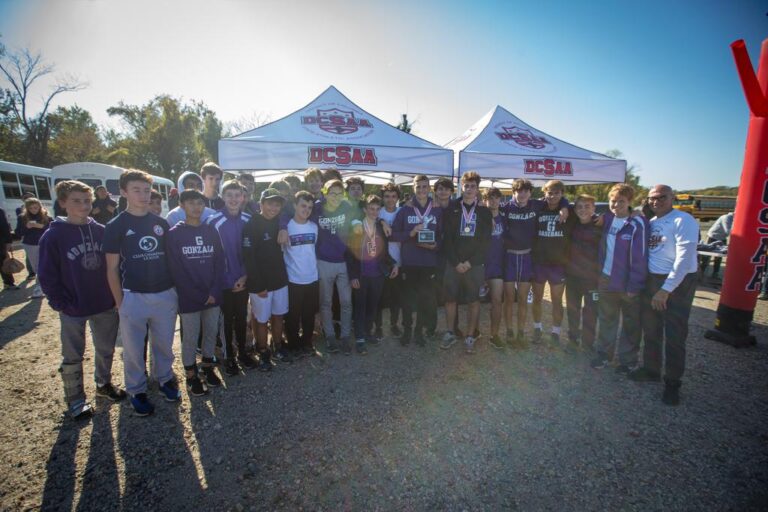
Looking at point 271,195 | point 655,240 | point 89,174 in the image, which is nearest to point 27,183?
point 89,174

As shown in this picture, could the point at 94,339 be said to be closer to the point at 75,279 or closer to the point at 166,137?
the point at 75,279

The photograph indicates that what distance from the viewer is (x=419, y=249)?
4.23m

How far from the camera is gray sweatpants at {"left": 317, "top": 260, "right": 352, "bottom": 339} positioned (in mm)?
3967


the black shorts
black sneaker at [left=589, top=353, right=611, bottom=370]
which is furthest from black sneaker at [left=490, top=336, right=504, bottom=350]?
black sneaker at [left=589, top=353, right=611, bottom=370]

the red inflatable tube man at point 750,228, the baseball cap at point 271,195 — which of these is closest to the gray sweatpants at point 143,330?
the baseball cap at point 271,195

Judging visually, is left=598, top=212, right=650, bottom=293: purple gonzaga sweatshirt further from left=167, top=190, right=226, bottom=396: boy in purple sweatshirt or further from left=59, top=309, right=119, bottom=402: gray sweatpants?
left=59, top=309, right=119, bottom=402: gray sweatpants

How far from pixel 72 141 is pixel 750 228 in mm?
43945

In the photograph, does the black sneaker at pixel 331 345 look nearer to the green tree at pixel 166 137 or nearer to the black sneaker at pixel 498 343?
the black sneaker at pixel 498 343

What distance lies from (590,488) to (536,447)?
430 millimetres

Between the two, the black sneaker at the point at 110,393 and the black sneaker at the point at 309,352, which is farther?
the black sneaker at the point at 309,352

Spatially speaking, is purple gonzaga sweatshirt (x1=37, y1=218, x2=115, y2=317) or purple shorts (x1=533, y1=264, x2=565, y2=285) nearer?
purple gonzaga sweatshirt (x1=37, y1=218, x2=115, y2=317)

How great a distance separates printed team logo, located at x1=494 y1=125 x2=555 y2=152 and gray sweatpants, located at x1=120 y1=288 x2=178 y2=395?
7229mm

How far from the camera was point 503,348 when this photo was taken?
4234mm

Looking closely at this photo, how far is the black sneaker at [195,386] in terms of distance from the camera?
3180mm
